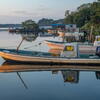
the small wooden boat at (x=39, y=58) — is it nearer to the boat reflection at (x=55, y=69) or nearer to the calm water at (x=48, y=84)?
the boat reflection at (x=55, y=69)

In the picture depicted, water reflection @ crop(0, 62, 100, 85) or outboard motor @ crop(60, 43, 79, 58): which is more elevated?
outboard motor @ crop(60, 43, 79, 58)

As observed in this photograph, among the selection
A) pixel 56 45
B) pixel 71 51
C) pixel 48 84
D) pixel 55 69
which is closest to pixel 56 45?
pixel 56 45

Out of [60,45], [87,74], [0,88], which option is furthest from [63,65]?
[60,45]

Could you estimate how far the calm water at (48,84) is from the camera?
59.5 feet

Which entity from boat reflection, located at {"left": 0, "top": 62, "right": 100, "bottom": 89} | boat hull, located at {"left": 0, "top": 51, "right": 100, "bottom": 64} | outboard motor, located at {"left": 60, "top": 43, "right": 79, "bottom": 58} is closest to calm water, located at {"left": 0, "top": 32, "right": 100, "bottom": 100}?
boat reflection, located at {"left": 0, "top": 62, "right": 100, "bottom": 89}

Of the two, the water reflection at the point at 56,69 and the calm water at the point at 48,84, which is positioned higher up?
the calm water at the point at 48,84

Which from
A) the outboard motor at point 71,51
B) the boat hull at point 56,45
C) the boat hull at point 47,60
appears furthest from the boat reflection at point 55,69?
the boat hull at point 56,45

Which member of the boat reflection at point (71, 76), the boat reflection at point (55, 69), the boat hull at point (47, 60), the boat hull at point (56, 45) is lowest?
the boat hull at point (56, 45)

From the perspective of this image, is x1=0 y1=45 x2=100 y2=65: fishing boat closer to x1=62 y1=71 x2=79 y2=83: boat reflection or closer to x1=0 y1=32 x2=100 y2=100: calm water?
x1=0 y1=32 x2=100 y2=100: calm water

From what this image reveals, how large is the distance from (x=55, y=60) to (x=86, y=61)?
3.00m

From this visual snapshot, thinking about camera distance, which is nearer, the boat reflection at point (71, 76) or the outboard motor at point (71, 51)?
the boat reflection at point (71, 76)

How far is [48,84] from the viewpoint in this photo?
21859 mm

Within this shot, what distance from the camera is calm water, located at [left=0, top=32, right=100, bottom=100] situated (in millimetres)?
18125

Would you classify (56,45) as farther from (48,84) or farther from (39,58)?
(48,84)
